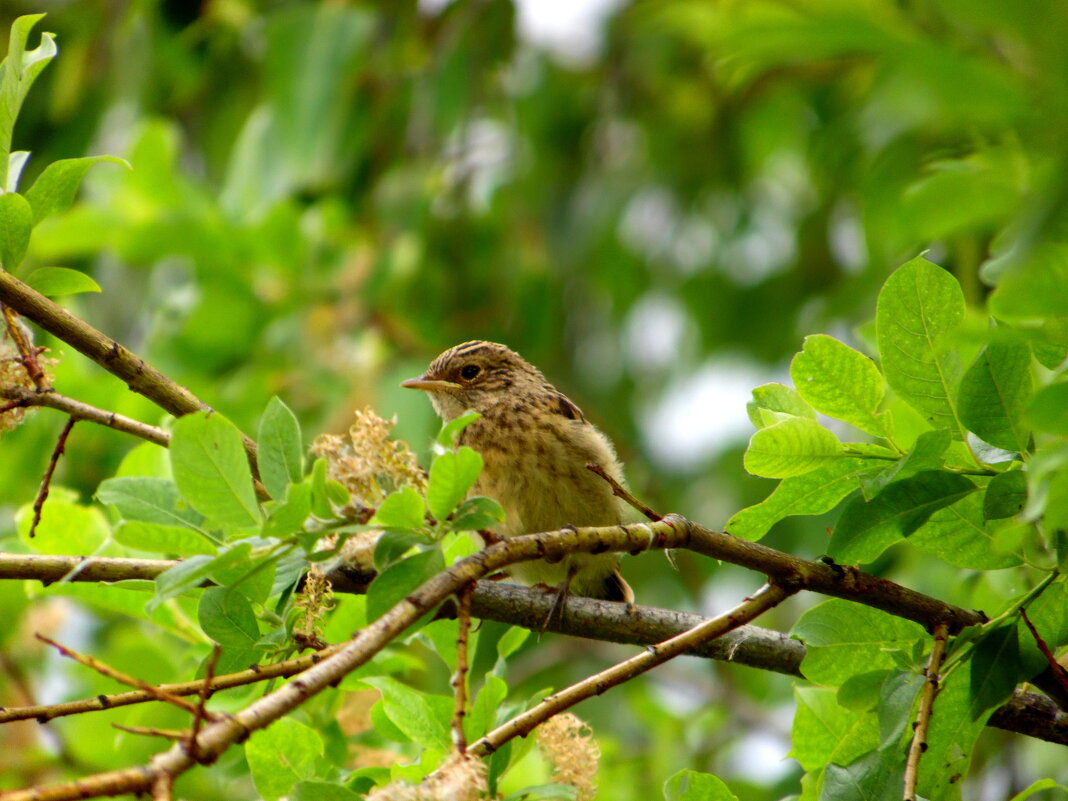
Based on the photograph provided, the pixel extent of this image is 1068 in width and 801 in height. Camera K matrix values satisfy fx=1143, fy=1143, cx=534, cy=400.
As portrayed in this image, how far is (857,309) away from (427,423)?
7.02 feet

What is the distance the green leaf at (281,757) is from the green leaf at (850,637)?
1.03 m

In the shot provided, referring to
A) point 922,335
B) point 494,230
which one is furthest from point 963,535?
point 494,230

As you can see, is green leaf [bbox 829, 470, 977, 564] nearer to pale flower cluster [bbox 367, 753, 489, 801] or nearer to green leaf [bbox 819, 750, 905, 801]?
green leaf [bbox 819, 750, 905, 801]

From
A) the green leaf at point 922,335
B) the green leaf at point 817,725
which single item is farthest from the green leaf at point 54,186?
the green leaf at point 817,725

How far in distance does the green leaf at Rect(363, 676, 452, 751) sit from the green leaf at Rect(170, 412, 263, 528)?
73 cm

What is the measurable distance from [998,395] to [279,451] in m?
1.28

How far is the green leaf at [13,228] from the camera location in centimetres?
216

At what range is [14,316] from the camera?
2.32 meters

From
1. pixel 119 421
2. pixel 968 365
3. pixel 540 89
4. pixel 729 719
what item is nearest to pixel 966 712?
pixel 968 365

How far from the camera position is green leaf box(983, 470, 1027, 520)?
80.7 inches

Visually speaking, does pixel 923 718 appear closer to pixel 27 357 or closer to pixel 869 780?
pixel 869 780

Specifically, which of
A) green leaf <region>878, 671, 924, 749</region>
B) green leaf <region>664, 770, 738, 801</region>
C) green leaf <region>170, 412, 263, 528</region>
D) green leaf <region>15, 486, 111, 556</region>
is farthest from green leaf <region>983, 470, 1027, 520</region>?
green leaf <region>15, 486, 111, 556</region>

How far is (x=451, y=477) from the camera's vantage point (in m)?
1.85

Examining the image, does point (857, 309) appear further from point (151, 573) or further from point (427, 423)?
point (151, 573)
